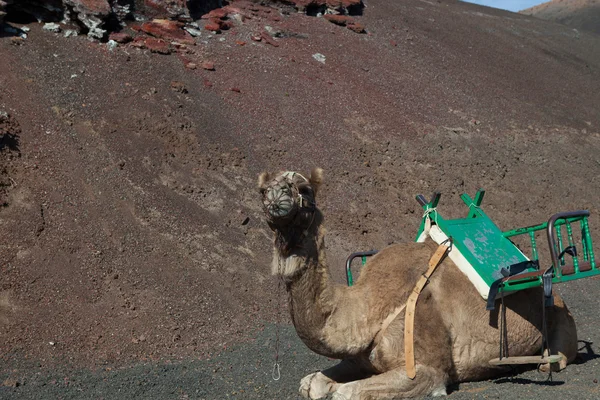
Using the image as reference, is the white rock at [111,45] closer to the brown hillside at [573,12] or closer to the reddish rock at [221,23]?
the reddish rock at [221,23]

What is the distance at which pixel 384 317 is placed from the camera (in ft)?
20.5

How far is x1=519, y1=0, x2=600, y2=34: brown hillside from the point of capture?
58688 millimetres

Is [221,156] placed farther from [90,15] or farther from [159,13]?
[159,13]

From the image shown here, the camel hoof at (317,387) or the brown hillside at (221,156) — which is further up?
the camel hoof at (317,387)

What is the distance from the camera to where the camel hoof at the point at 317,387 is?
6469 millimetres

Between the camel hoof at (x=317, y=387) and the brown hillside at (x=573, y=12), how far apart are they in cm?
5720

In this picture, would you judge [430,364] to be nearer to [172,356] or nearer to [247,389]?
[247,389]

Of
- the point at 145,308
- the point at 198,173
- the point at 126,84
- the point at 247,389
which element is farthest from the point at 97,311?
the point at 126,84

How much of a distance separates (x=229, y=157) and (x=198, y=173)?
3.84 ft

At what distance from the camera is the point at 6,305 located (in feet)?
31.5

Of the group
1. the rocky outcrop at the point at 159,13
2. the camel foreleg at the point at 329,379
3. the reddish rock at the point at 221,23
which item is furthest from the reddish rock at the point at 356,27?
the camel foreleg at the point at 329,379

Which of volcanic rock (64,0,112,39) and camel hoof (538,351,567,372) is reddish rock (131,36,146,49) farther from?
camel hoof (538,351,567,372)

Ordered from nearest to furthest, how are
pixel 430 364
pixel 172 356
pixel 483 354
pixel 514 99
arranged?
1. pixel 430 364
2. pixel 483 354
3. pixel 172 356
4. pixel 514 99

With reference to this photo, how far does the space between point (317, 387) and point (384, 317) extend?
3.16 feet
